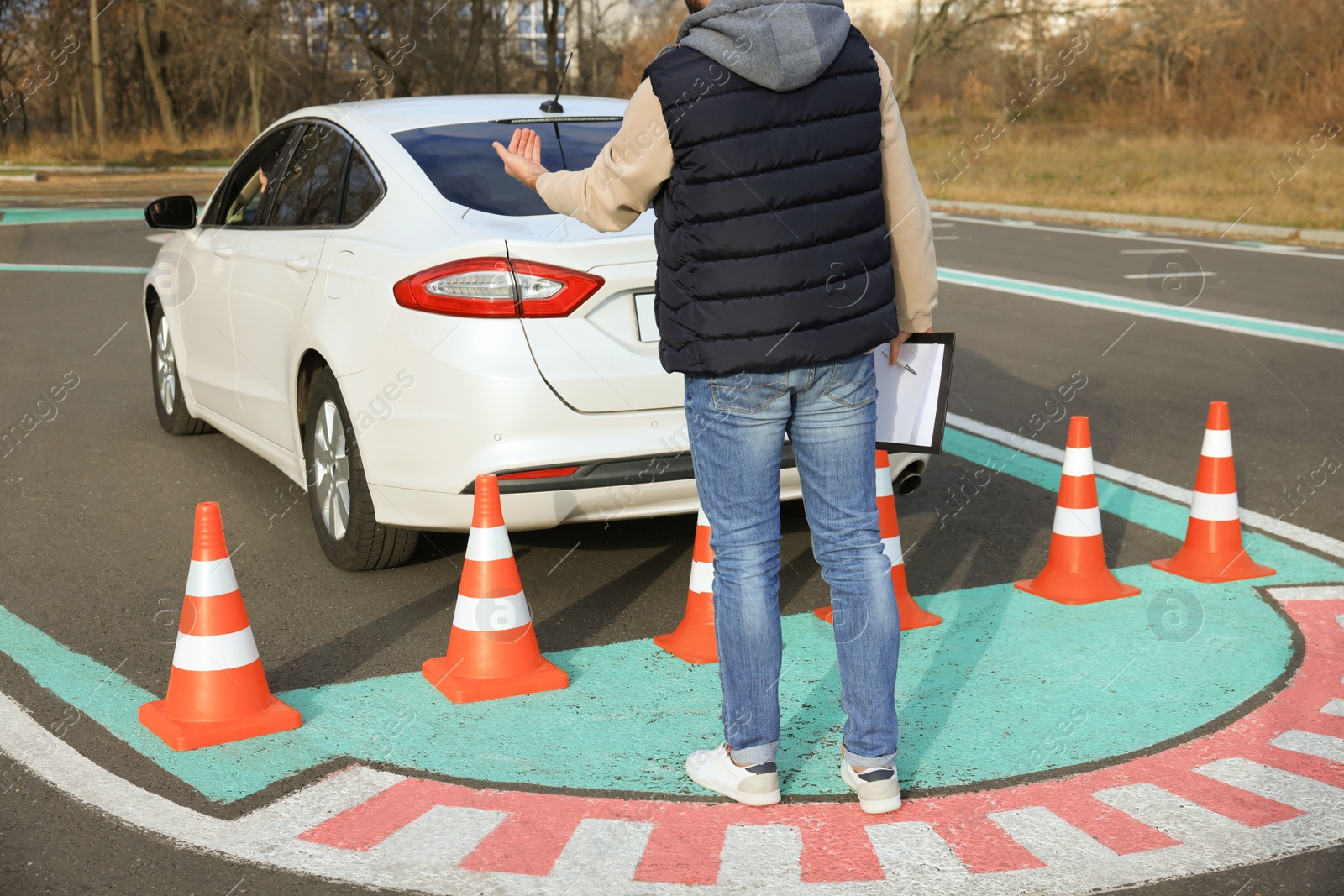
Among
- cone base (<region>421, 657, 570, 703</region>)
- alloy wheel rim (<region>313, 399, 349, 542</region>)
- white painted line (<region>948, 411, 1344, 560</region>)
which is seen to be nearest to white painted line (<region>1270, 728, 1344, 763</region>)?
white painted line (<region>948, 411, 1344, 560</region>)

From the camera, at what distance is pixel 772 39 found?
279 centimetres

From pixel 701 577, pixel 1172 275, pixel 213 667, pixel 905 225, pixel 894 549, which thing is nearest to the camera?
pixel 905 225

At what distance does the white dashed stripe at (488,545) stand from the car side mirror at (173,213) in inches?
121

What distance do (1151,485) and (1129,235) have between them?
14352 millimetres

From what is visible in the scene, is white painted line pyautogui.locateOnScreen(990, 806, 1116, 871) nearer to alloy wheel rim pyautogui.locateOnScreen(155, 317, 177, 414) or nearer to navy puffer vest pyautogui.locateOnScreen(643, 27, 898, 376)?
navy puffer vest pyautogui.locateOnScreen(643, 27, 898, 376)

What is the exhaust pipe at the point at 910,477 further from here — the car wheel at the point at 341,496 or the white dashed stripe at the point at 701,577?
the car wheel at the point at 341,496

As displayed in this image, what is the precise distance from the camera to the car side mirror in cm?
630

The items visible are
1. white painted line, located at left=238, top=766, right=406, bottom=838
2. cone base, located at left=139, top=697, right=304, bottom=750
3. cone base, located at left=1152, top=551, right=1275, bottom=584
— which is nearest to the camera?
white painted line, located at left=238, top=766, right=406, bottom=838

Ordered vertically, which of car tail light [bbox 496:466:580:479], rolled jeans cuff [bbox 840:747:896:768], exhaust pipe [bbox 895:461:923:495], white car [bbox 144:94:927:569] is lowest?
rolled jeans cuff [bbox 840:747:896:768]

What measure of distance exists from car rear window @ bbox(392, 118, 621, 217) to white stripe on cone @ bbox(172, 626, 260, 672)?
64.9 inches

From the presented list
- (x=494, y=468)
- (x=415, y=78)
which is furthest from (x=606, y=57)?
(x=494, y=468)

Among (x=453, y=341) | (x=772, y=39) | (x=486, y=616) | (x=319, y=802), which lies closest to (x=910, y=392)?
(x=772, y=39)

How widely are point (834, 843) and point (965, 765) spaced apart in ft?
1.83

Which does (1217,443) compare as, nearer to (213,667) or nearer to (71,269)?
(213,667)
